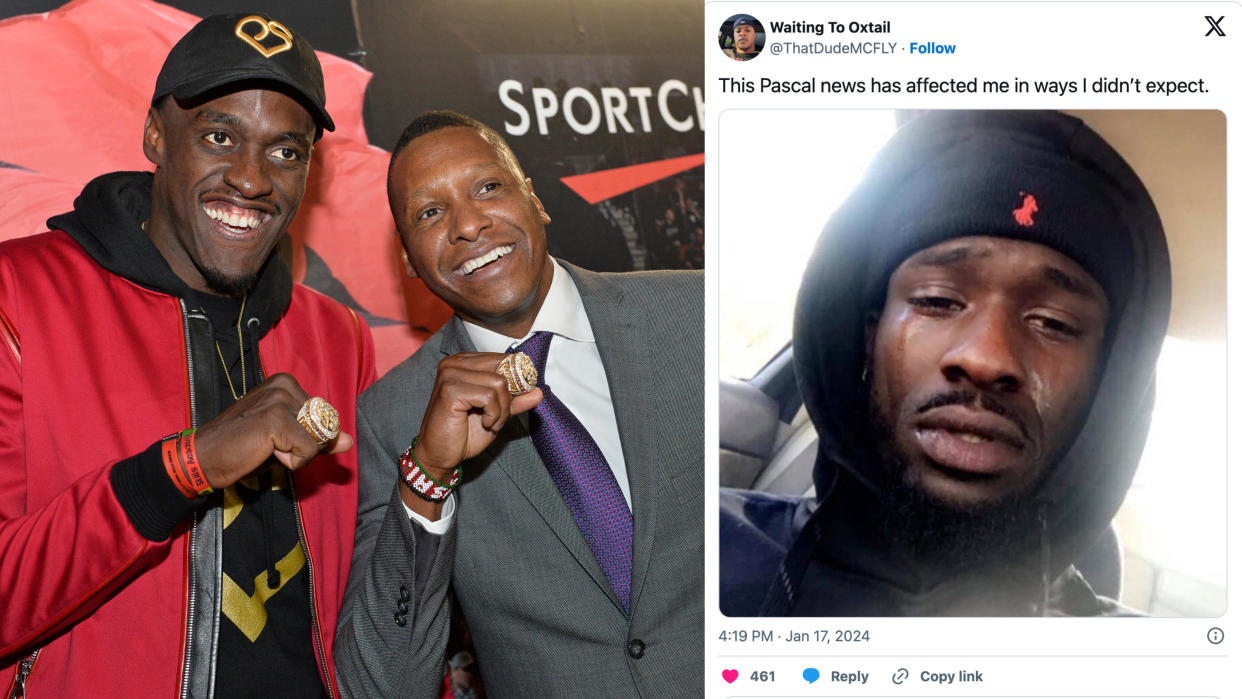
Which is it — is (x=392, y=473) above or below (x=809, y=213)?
below

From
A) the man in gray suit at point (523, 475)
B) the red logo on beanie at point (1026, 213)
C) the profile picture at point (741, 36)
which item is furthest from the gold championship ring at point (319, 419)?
the red logo on beanie at point (1026, 213)

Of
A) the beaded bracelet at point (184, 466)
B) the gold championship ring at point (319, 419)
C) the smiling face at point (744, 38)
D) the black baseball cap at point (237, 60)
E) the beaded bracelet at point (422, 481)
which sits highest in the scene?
the black baseball cap at point (237, 60)

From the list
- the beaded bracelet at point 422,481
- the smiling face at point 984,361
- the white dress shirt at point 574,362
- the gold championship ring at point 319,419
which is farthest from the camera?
the white dress shirt at point 574,362

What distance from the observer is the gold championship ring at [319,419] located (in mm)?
1439

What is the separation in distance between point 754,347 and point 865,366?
0.57 feet

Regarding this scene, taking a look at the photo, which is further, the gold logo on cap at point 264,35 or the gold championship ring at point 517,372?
the gold logo on cap at point 264,35

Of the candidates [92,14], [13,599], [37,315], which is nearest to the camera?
[13,599]

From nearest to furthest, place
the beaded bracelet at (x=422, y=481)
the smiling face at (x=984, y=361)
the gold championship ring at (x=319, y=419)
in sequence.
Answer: the smiling face at (x=984, y=361) < the gold championship ring at (x=319, y=419) < the beaded bracelet at (x=422, y=481)

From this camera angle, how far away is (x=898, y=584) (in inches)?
52.9

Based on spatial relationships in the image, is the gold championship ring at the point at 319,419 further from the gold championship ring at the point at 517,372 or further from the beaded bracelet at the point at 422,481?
the gold championship ring at the point at 517,372

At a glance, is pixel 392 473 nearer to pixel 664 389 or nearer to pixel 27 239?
pixel 664 389

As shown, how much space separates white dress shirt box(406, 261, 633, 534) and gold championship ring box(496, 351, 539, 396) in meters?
0.33

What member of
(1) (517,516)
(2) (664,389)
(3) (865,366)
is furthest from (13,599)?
(3) (865,366)

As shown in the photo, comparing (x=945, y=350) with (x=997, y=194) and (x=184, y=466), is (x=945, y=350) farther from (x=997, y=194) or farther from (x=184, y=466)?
(x=184, y=466)
